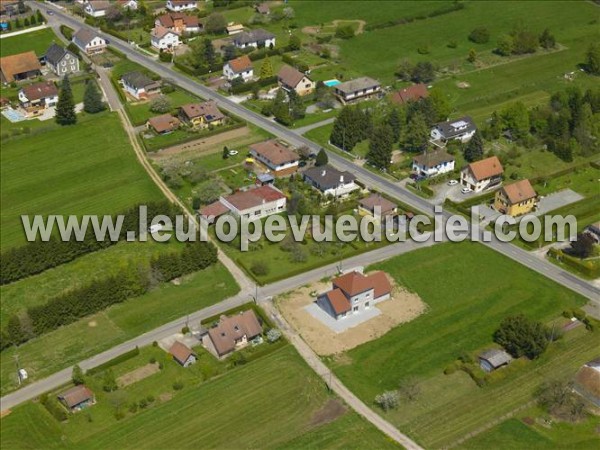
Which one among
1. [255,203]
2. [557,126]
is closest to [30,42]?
[255,203]

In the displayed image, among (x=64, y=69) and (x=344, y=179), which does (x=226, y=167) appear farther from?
(x=64, y=69)

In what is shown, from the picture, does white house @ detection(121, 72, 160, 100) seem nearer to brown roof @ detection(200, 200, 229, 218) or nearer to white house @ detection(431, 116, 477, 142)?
brown roof @ detection(200, 200, 229, 218)

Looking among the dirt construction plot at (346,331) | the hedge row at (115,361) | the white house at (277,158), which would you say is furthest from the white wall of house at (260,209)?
the hedge row at (115,361)

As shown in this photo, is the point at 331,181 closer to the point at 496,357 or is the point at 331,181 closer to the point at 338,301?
the point at 338,301

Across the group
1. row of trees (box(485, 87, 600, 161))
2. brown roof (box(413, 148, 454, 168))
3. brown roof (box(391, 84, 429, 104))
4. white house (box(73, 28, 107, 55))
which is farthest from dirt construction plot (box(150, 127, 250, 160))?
white house (box(73, 28, 107, 55))

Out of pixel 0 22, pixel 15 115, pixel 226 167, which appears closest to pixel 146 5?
pixel 0 22
